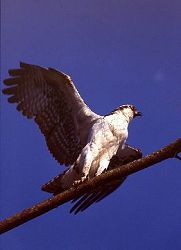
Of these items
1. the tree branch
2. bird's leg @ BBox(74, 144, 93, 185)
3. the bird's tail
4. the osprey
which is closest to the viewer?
the tree branch

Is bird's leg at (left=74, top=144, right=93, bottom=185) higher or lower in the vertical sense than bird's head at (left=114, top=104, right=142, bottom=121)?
lower

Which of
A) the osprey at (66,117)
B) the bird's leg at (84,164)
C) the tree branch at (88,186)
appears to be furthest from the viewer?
the osprey at (66,117)

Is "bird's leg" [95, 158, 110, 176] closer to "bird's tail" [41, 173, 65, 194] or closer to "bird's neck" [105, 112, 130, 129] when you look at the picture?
"bird's tail" [41, 173, 65, 194]

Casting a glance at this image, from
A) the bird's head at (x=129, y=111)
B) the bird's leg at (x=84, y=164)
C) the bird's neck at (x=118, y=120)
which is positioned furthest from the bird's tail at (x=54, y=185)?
the bird's head at (x=129, y=111)

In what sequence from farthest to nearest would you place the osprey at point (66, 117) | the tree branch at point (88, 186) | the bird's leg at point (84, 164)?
the osprey at point (66, 117) < the bird's leg at point (84, 164) < the tree branch at point (88, 186)

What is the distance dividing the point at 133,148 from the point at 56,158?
1.09 m

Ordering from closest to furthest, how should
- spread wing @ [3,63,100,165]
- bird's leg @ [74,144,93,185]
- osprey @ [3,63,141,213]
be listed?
bird's leg @ [74,144,93,185]
osprey @ [3,63,141,213]
spread wing @ [3,63,100,165]

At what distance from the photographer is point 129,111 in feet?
23.2

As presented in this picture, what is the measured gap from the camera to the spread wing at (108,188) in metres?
6.08

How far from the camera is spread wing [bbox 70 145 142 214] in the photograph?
6.08 meters

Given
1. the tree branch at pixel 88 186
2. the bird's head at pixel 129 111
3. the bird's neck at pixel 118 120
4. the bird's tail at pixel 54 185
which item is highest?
the bird's head at pixel 129 111

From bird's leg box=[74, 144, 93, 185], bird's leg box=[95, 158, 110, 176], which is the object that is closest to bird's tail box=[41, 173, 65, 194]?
bird's leg box=[74, 144, 93, 185]

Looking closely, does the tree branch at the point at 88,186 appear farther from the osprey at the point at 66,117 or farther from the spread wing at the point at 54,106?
the spread wing at the point at 54,106

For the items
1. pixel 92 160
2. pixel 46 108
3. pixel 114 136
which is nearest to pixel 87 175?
pixel 92 160
